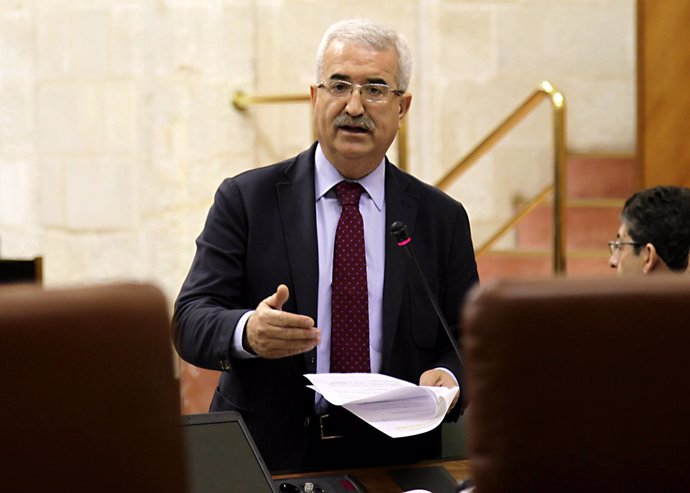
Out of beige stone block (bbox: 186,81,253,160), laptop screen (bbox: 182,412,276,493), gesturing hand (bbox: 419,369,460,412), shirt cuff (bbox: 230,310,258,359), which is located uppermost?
beige stone block (bbox: 186,81,253,160)

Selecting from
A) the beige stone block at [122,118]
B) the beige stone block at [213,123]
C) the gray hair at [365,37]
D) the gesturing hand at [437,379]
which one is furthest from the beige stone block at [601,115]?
the gesturing hand at [437,379]

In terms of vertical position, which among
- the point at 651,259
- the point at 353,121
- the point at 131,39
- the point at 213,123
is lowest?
the point at 651,259

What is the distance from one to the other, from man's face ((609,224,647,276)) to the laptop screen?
3.67 feet

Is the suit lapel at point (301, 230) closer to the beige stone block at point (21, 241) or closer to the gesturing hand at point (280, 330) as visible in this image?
the gesturing hand at point (280, 330)

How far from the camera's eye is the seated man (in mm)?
2457

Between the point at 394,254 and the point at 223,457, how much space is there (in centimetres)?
89

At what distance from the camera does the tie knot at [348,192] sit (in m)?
2.49

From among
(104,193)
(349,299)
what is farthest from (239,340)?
(104,193)

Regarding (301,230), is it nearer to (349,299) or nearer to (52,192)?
(349,299)

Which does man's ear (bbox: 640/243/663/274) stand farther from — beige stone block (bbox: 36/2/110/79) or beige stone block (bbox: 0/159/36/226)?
beige stone block (bbox: 0/159/36/226)

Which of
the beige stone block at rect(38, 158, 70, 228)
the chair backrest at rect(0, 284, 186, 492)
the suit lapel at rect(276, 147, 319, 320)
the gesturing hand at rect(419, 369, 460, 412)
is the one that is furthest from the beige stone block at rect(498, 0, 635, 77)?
the chair backrest at rect(0, 284, 186, 492)

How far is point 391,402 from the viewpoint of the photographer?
1.91 m

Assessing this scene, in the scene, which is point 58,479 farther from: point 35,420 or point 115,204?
point 115,204

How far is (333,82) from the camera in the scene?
2.47 meters
